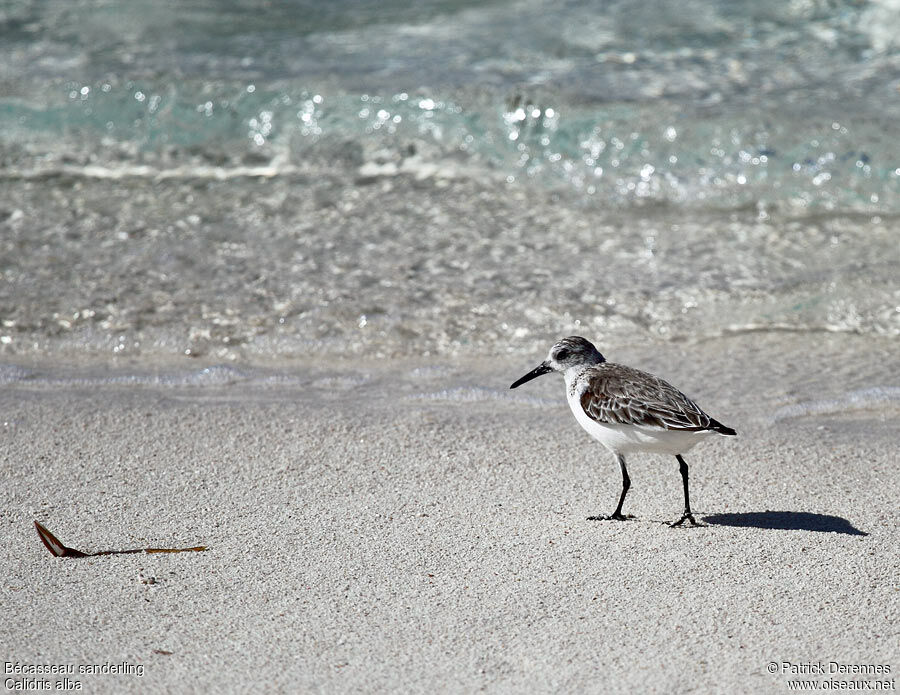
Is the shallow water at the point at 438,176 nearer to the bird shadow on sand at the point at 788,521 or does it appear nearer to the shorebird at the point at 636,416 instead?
the shorebird at the point at 636,416

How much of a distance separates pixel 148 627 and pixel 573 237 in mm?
4679

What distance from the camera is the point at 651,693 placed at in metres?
2.95

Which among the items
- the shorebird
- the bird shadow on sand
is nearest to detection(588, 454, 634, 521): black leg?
the shorebird

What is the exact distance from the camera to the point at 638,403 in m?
3.95

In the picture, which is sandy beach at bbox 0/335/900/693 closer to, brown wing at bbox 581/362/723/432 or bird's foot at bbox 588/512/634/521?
bird's foot at bbox 588/512/634/521

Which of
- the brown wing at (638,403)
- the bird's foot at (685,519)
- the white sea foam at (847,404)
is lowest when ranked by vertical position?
the white sea foam at (847,404)

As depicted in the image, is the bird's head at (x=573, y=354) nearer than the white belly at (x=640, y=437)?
No

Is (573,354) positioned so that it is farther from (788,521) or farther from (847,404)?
(847,404)

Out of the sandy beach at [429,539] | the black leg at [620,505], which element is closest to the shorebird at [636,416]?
the black leg at [620,505]

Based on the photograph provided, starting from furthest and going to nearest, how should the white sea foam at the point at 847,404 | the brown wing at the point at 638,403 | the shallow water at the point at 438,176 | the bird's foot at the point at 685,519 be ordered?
the shallow water at the point at 438,176 → the white sea foam at the point at 847,404 → the bird's foot at the point at 685,519 → the brown wing at the point at 638,403

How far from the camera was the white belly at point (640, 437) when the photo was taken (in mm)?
3857

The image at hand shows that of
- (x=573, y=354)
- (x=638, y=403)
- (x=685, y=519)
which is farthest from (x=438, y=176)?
(x=685, y=519)

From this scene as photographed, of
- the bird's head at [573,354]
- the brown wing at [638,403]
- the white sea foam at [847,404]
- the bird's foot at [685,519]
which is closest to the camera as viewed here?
the brown wing at [638,403]

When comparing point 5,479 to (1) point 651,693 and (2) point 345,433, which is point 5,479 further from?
(1) point 651,693
